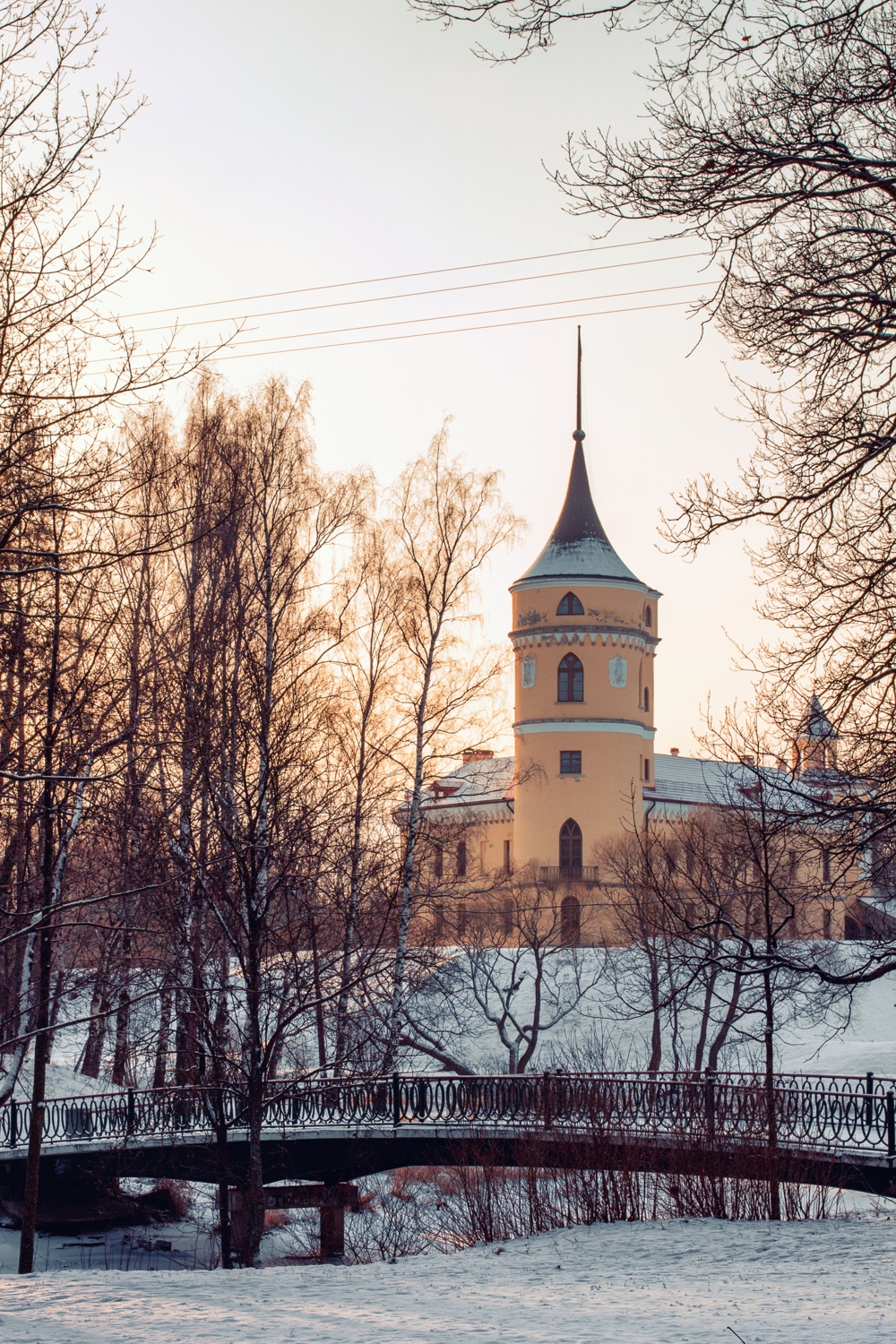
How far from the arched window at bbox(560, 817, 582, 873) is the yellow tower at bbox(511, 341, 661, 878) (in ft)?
0.11

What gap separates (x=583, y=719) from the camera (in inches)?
1937

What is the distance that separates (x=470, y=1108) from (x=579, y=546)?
3335cm

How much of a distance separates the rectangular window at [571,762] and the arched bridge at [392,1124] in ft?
93.9

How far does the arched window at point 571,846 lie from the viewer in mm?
Result: 48781

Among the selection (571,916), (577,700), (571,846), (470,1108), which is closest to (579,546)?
(577,700)

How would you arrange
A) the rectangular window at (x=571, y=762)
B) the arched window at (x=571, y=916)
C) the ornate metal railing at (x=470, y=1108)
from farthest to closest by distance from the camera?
the rectangular window at (x=571, y=762) < the arched window at (x=571, y=916) < the ornate metal railing at (x=470, y=1108)

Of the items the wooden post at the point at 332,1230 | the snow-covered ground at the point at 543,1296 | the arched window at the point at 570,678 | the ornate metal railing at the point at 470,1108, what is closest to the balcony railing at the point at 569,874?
the arched window at the point at 570,678

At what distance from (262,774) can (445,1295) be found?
7.04 meters

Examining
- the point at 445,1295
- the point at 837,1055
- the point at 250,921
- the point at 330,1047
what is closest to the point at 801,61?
the point at 445,1295

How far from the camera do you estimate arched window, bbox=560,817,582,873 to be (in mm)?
48781

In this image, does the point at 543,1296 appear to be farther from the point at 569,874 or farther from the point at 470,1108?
the point at 569,874

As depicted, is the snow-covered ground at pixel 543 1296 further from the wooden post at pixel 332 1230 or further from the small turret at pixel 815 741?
the wooden post at pixel 332 1230

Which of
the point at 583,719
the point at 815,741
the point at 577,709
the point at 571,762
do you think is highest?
the point at 577,709

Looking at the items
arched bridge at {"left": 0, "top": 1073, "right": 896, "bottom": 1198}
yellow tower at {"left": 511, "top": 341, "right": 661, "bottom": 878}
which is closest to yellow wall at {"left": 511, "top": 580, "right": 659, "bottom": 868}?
yellow tower at {"left": 511, "top": 341, "right": 661, "bottom": 878}
